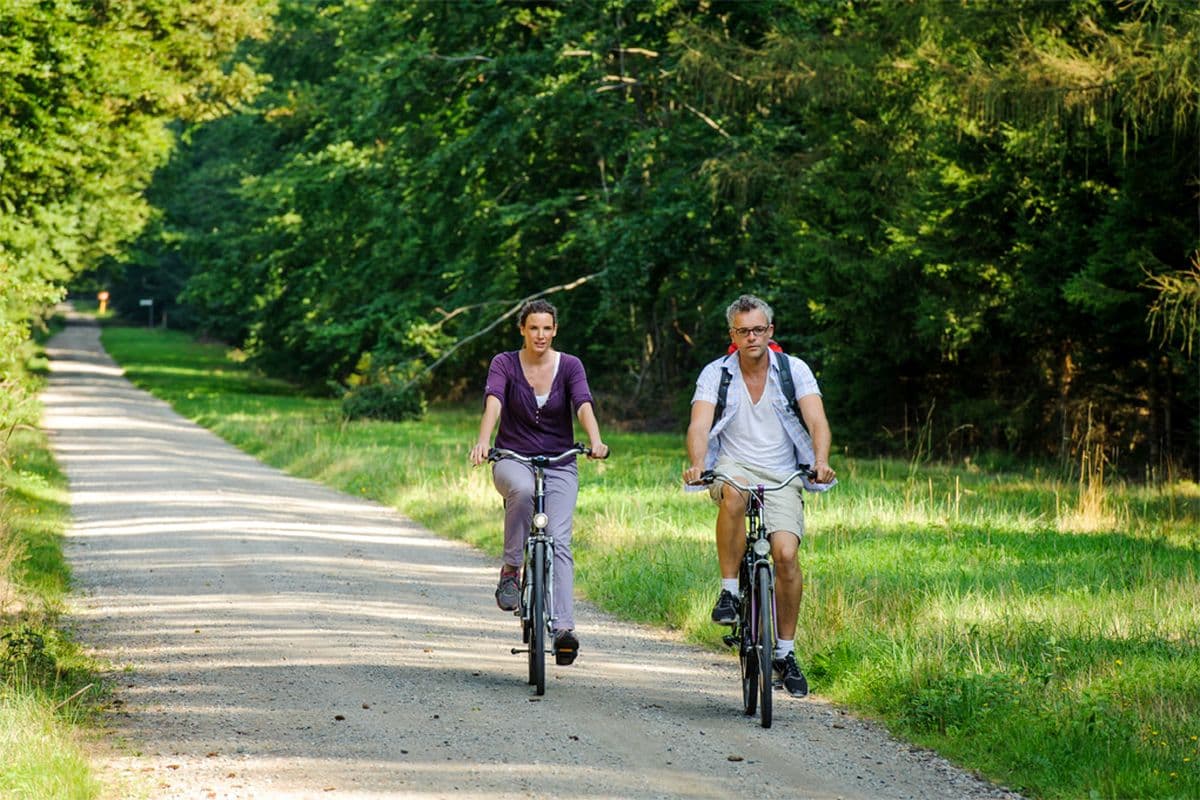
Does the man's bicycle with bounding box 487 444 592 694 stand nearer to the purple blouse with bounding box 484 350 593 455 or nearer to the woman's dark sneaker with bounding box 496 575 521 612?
the purple blouse with bounding box 484 350 593 455

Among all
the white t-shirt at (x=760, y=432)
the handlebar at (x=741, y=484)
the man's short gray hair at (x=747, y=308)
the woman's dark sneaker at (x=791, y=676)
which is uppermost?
the man's short gray hair at (x=747, y=308)

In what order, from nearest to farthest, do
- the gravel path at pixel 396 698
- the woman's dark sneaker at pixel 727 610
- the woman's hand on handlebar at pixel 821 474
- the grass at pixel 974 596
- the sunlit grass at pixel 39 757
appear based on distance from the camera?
the sunlit grass at pixel 39 757 → the gravel path at pixel 396 698 → the grass at pixel 974 596 → the woman's hand on handlebar at pixel 821 474 → the woman's dark sneaker at pixel 727 610

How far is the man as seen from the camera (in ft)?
25.7

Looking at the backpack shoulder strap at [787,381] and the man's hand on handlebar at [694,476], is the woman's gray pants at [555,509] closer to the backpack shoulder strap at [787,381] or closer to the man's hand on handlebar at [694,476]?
the man's hand on handlebar at [694,476]

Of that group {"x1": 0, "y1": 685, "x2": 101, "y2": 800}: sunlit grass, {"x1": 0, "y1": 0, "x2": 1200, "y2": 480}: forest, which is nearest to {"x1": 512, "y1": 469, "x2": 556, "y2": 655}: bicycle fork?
{"x1": 0, "y1": 685, "x2": 101, "y2": 800}: sunlit grass

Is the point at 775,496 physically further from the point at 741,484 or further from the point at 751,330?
the point at 751,330

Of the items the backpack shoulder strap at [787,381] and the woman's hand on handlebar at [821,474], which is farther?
the backpack shoulder strap at [787,381]

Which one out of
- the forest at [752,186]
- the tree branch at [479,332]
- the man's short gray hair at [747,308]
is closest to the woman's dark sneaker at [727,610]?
the man's short gray hair at [747,308]

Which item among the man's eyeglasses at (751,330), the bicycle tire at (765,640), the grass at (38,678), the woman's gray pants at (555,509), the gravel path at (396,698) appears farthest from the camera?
the woman's gray pants at (555,509)

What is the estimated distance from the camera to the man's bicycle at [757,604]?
7.51 m

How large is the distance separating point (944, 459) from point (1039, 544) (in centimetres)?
1192

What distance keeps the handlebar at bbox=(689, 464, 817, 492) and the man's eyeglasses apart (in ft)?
2.29

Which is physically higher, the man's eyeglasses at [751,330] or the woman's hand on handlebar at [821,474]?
the man's eyeglasses at [751,330]

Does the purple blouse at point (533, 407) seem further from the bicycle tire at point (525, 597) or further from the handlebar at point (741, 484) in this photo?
the handlebar at point (741, 484)
